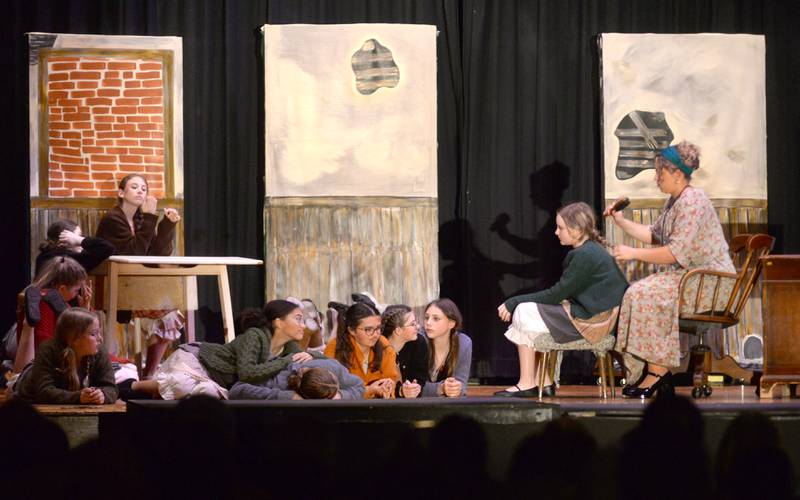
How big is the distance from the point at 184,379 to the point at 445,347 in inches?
54.0

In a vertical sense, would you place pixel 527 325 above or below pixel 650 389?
above

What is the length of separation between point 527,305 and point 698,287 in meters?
0.83

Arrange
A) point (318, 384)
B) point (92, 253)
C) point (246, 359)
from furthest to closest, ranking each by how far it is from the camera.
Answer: point (92, 253) → point (246, 359) → point (318, 384)

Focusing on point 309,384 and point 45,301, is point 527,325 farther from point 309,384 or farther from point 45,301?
point 45,301

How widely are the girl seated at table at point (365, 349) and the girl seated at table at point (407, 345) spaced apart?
4.4 inches

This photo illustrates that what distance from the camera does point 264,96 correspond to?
7379 millimetres

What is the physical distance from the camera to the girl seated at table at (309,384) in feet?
16.4

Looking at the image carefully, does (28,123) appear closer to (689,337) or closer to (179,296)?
(179,296)

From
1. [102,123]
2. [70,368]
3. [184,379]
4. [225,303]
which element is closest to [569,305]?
[184,379]

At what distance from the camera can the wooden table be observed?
6.06 m

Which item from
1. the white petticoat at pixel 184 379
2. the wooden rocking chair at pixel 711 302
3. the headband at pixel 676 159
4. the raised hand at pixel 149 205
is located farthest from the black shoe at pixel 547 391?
the raised hand at pixel 149 205

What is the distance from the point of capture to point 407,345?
5.88 meters

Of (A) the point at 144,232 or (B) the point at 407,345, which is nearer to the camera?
(B) the point at 407,345

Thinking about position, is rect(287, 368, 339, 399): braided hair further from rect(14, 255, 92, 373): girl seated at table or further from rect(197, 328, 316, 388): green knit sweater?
rect(14, 255, 92, 373): girl seated at table
